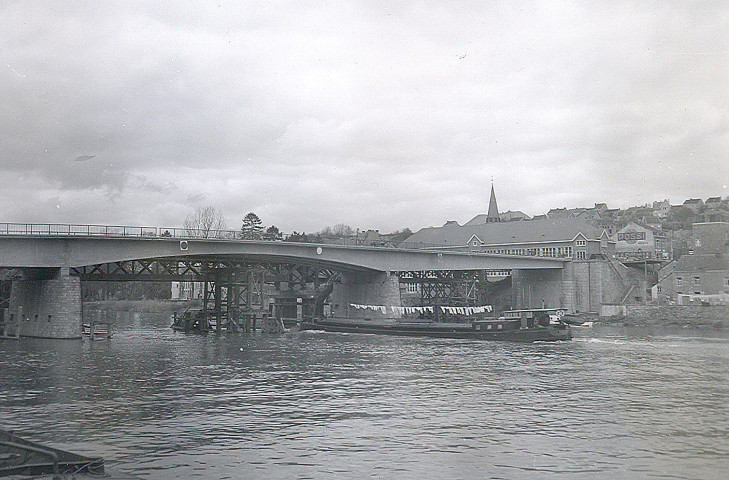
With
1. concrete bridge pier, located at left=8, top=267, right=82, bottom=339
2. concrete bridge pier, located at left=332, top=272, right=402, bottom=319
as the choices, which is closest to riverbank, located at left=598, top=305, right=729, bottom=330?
concrete bridge pier, located at left=332, top=272, right=402, bottom=319

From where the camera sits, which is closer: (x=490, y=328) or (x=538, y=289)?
(x=490, y=328)

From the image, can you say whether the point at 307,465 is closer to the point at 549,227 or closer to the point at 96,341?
the point at 96,341

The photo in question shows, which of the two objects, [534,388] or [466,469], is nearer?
[466,469]

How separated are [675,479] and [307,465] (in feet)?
30.7

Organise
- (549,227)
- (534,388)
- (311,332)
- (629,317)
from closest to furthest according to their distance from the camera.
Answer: (534,388) → (311,332) → (629,317) → (549,227)

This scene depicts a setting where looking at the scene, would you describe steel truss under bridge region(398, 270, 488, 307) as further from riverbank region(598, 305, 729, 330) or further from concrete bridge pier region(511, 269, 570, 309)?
riverbank region(598, 305, 729, 330)

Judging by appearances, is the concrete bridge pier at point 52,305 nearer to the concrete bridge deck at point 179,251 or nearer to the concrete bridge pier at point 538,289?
the concrete bridge deck at point 179,251

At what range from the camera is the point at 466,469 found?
734 inches

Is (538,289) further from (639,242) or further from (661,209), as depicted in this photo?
(661,209)

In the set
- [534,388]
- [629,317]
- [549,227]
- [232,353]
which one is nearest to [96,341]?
[232,353]

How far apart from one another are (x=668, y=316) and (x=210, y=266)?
5176 centimetres

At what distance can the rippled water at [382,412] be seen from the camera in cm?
1933

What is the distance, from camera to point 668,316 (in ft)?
262

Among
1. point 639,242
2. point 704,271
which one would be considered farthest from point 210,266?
point 639,242
